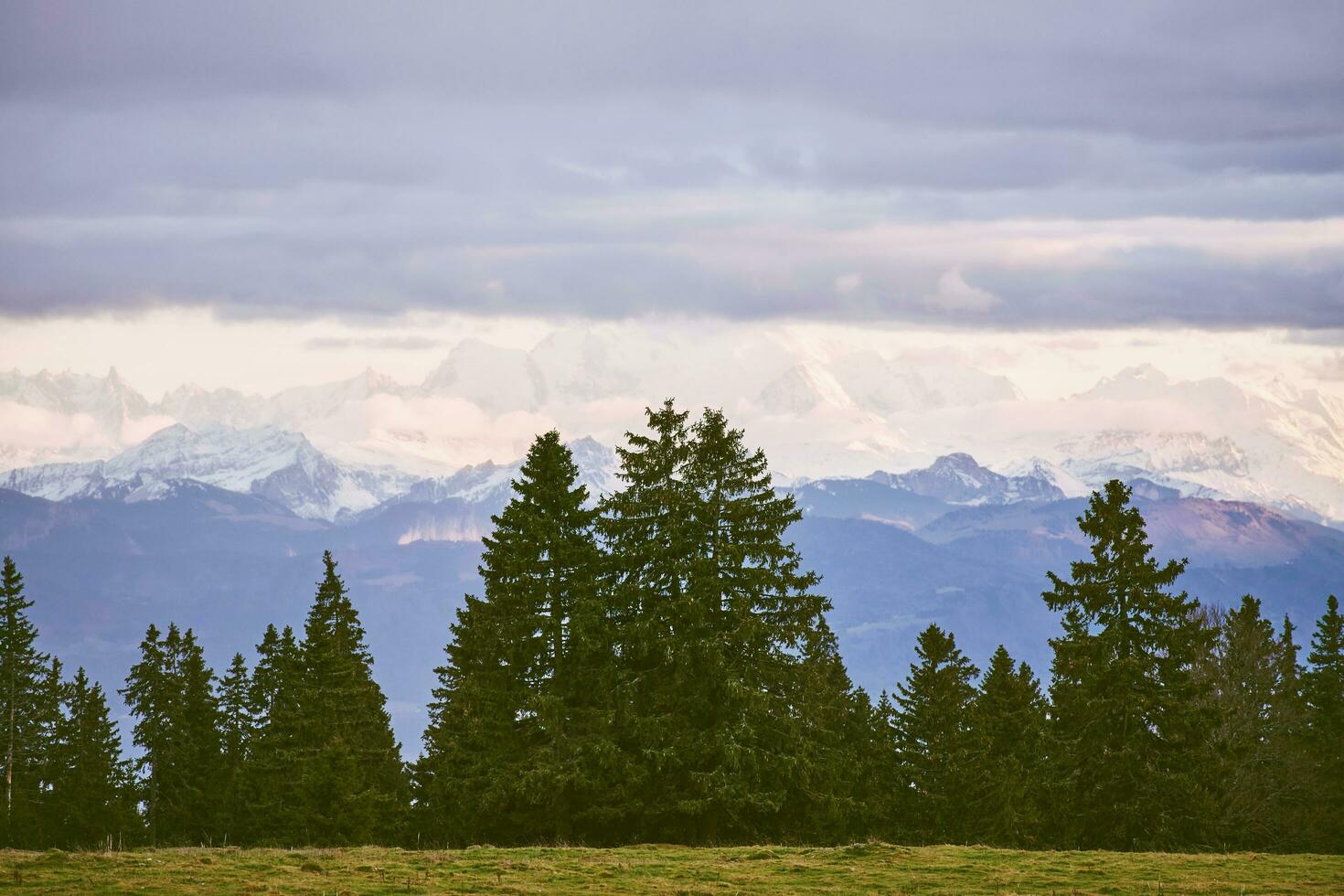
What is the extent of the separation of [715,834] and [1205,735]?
61.8ft

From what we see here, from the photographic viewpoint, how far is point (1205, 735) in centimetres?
5569

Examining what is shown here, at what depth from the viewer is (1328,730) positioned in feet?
250

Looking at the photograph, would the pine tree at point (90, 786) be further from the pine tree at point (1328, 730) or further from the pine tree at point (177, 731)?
the pine tree at point (1328, 730)

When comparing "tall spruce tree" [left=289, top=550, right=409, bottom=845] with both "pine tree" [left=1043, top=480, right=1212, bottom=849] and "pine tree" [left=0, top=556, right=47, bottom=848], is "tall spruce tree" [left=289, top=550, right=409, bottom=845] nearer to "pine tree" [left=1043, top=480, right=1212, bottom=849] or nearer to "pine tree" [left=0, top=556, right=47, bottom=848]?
"pine tree" [left=0, top=556, right=47, bottom=848]

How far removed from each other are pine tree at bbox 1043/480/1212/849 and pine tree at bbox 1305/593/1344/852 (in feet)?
69.9

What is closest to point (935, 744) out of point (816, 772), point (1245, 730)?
point (1245, 730)

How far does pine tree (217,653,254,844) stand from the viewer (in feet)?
257

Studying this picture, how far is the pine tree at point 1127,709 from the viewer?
54.1m

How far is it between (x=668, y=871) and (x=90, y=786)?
61982 mm

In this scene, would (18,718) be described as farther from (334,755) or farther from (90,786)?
(334,755)

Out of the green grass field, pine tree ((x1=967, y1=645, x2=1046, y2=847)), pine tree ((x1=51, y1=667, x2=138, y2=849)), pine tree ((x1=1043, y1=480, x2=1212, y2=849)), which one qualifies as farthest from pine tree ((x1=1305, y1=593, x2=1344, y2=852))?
pine tree ((x1=51, y1=667, x2=138, y2=849))

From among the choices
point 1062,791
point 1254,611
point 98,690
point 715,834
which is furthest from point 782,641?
point 98,690

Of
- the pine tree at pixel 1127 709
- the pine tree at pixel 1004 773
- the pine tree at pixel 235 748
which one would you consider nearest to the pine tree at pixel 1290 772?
the pine tree at pixel 1004 773

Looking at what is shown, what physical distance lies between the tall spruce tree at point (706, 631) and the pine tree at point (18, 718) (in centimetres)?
4585
